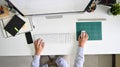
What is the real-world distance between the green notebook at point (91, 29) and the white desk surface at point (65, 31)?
30 millimetres

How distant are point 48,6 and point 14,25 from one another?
336mm

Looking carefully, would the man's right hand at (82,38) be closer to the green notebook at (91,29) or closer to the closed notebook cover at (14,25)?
the green notebook at (91,29)

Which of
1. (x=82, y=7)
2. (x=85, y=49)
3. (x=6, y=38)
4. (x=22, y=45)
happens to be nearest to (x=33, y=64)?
(x=22, y=45)

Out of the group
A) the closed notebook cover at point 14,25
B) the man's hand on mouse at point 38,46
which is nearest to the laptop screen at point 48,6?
the closed notebook cover at point 14,25

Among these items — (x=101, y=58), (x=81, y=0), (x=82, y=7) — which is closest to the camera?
(x=81, y=0)

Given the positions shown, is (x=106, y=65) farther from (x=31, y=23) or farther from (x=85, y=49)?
(x=31, y=23)

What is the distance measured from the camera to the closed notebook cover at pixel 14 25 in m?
1.50

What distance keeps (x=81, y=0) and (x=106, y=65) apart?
0.93 meters

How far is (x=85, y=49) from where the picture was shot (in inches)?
60.5

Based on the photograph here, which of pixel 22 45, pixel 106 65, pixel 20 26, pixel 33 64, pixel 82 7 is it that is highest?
pixel 82 7

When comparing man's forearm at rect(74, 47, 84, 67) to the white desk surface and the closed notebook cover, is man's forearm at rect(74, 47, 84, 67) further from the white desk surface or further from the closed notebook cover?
the closed notebook cover

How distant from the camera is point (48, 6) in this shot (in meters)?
1.31

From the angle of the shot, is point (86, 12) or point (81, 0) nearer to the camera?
point (81, 0)

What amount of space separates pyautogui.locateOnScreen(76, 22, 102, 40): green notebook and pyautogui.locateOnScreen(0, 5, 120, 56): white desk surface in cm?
3
